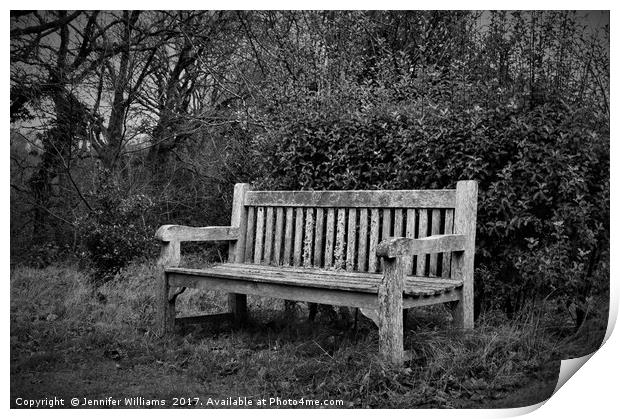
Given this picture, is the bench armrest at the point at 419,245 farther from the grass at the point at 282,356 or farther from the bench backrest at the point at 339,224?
the grass at the point at 282,356

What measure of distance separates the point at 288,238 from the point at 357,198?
0.66 meters

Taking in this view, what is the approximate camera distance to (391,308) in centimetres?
334

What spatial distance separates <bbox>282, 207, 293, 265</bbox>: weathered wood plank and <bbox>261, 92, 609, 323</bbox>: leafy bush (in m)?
0.53

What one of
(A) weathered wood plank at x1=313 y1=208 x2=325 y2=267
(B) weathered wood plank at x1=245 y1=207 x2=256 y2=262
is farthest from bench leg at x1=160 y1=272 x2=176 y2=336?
(A) weathered wood plank at x1=313 y1=208 x2=325 y2=267

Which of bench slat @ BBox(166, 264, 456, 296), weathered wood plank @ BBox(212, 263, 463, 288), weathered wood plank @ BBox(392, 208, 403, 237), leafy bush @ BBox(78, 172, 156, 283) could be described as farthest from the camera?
leafy bush @ BBox(78, 172, 156, 283)

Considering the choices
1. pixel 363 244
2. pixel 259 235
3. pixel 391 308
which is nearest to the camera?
pixel 391 308

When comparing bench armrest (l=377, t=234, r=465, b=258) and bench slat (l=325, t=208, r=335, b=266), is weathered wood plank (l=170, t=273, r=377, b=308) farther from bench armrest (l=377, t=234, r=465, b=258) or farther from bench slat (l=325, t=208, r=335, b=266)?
bench slat (l=325, t=208, r=335, b=266)

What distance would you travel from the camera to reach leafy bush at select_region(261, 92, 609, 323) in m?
3.96

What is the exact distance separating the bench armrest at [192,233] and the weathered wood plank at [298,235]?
1.87ft

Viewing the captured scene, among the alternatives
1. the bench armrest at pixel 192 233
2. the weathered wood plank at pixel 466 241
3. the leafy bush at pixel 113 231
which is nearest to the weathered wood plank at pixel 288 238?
the bench armrest at pixel 192 233

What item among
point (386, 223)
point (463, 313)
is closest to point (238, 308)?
point (386, 223)

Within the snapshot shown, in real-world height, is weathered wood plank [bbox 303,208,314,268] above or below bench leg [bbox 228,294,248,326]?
above

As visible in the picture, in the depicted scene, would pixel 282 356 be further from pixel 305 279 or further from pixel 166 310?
pixel 166 310

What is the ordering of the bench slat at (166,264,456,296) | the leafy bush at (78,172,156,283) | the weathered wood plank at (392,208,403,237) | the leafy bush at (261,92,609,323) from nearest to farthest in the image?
the bench slat at (166,264,456,296) < the leafy bush at (261,92,609,323) < the weathered wood plank at (392,208,403,237) < the leafy bush at (78,172,156,283)
